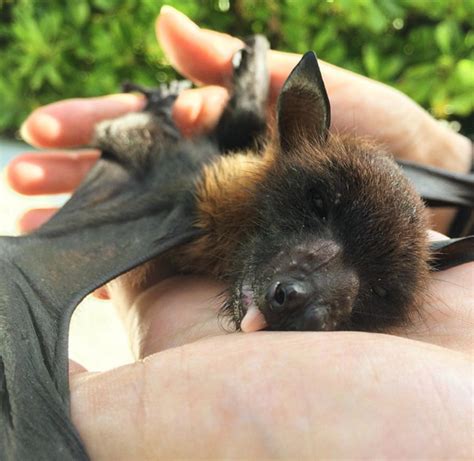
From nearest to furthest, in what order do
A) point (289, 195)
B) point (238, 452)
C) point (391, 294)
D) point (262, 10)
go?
point (238, 452), point (391, 294), point (289, 195), point (262, 10)

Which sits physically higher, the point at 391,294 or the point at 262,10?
the point at 262,10

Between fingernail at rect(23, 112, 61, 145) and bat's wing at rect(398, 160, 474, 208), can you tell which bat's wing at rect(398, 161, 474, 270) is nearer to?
bat's wing at rect(398, 160, 474, 208)

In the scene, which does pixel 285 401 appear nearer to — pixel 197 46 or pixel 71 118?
pixel 197 46

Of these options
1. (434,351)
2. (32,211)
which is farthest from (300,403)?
(32,211)

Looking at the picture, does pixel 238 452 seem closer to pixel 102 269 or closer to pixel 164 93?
pixel 102 269

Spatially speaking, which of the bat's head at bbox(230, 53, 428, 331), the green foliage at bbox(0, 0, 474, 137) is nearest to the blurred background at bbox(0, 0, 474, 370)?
the green foliage at bbox(0, 0, 474, 137)
